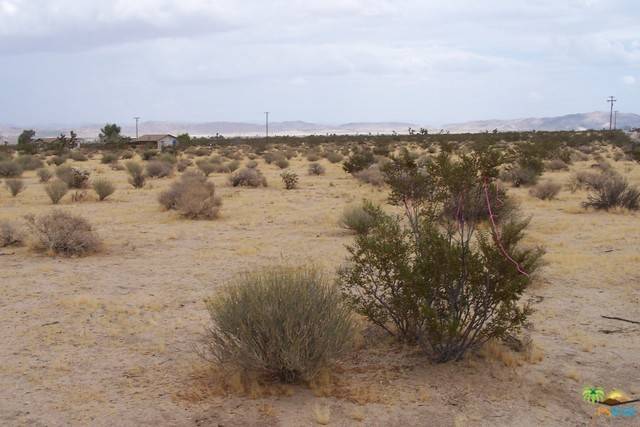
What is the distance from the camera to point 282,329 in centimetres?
628

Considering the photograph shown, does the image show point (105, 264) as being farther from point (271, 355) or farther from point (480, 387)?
point (480, 387)

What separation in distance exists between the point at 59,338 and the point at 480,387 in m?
4.96

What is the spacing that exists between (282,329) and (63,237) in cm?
813

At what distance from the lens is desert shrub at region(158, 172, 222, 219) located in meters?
17.8

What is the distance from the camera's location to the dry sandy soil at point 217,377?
19.4 feet

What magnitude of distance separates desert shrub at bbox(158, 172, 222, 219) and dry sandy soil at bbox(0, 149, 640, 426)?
3.14 meters

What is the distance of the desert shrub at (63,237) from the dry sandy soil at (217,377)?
30 cm

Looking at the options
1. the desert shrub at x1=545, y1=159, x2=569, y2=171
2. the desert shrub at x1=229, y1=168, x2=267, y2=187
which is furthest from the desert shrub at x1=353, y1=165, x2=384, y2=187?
the desert shrub at x1=545, y1=159, x2=569, y2=171

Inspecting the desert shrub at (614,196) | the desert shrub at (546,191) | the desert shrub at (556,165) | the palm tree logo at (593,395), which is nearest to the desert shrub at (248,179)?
the desert shrub at (546,191)

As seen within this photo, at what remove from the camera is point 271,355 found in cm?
619

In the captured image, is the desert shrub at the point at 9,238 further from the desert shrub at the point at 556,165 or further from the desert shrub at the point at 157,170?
the desert shrub at the point at 556,165

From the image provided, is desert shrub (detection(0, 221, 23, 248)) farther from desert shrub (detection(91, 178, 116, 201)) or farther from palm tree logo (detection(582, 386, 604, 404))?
palm tree logo (detection(582, 386, 604, 404))

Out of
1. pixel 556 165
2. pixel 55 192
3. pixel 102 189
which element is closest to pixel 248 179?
pixel 102 189

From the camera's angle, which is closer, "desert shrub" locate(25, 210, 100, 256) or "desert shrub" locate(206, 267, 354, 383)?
"desert shrub" locate(206, 267, 354, 383)
